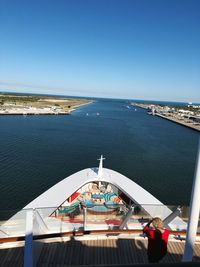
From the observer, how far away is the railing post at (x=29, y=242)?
158 inches

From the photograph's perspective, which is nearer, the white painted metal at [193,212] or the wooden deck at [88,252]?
the white painted metal at [193,212]

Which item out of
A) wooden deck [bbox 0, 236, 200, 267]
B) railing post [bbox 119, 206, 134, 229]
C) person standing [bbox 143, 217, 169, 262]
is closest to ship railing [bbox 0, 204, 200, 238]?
railing post [bbox 119, 206, 134, 229]

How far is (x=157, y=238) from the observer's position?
13.0 feet

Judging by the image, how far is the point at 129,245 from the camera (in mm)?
5562

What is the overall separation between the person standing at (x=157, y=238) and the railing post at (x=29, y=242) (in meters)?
1.96

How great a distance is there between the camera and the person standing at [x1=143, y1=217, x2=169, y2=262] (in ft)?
12.7

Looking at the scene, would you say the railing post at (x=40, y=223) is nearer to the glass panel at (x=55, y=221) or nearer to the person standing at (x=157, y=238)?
the glass panel at (x=55, y=221)

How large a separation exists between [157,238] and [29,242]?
2.24 metres

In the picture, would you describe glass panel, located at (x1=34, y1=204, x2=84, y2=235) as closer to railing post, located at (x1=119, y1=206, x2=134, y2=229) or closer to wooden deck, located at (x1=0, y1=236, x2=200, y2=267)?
wooden deck, located at (x1=0, y1=236, x2=200, y2=267)

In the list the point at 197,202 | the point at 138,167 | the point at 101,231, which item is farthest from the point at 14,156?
the point at 197,202

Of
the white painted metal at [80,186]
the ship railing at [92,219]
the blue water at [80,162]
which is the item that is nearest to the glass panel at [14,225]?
the ship railing at [92,219]

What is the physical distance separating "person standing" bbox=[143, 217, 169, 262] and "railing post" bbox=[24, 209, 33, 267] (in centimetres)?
196

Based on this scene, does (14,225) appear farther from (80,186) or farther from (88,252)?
(80,186)

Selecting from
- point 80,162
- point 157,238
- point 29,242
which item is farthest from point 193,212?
point 80,162
